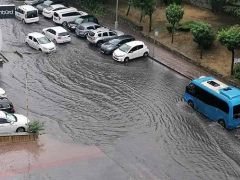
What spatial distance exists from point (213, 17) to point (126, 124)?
23.7 meters

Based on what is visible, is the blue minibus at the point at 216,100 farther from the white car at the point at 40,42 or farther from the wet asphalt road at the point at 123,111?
the white car at the point at 40,42

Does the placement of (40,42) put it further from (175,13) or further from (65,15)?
(175,13)

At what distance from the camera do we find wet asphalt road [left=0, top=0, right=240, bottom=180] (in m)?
33.0

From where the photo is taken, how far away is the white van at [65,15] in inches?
2266

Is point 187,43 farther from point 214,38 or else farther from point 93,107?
point 93,107

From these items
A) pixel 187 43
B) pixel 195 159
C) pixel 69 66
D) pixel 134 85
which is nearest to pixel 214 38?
pixel 187 43

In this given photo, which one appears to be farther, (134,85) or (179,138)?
(134,85)

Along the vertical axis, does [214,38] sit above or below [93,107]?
above

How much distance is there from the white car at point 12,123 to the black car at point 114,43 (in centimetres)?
→ 1676

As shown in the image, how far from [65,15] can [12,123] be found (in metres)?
25.4

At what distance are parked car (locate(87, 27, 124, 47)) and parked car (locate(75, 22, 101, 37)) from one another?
3.83ft

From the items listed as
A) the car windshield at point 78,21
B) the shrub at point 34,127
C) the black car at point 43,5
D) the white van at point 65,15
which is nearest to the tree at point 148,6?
the car windshield at point 78,21

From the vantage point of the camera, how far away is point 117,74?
152 feet

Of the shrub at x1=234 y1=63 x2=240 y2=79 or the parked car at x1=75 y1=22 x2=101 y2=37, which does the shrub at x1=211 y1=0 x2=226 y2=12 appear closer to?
the shrub at x1=234 y1=63 x2=240 y2=79
